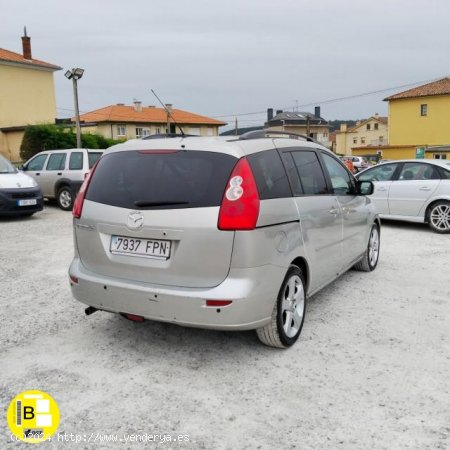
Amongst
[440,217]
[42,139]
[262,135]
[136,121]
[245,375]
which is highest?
[136,121]

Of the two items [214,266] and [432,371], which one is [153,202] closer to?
[214,266]

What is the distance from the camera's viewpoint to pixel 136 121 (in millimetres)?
56000

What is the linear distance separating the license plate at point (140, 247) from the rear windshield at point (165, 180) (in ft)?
0.80

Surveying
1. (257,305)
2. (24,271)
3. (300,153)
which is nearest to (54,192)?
(24,271)

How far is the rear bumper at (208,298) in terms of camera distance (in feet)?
10.0

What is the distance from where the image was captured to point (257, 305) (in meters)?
3.16

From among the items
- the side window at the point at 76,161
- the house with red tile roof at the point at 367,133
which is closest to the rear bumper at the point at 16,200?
the side window at the point at 76,161

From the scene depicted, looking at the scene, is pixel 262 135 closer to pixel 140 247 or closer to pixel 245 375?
pixel 140 247

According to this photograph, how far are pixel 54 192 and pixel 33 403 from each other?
10406 mm

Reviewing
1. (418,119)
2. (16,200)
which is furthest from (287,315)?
(418,119)

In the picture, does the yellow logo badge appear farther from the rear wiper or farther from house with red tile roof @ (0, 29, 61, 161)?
house with red tile roof @ (0, 29, 61, 161)

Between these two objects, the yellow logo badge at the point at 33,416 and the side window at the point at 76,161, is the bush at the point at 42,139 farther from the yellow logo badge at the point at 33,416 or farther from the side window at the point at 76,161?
the yellow logo badge at the point at 33,416

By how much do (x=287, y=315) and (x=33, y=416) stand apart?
6.32 feet

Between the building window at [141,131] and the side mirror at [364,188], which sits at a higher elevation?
the building window at [141,131]
